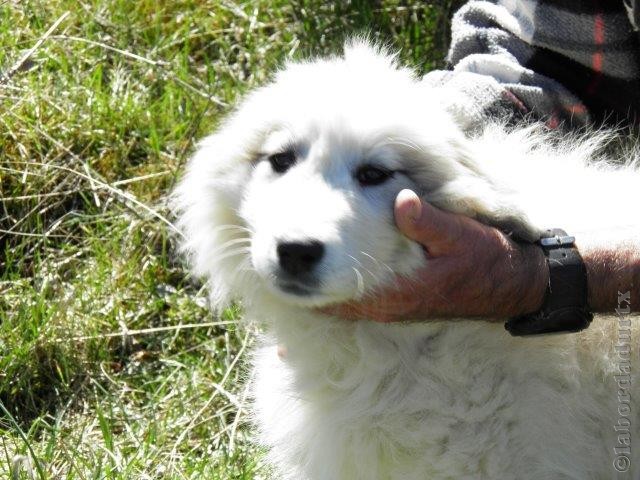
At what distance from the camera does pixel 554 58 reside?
392cm

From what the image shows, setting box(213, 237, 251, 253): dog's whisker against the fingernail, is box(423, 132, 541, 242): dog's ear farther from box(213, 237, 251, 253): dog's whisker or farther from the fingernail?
box(213, 237, 251, 253): dog's whisker

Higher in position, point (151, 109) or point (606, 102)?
point (606, 102)

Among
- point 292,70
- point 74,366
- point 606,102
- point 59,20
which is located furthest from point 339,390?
point 59,20

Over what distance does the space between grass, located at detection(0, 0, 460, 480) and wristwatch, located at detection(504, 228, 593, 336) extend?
1201 mm

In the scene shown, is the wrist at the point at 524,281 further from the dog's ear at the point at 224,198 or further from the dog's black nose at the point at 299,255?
the dog's ear at the point at 224,198

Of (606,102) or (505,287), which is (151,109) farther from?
(505,287)

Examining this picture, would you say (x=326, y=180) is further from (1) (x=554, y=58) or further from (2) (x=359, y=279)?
(1) (x=554, y=58)

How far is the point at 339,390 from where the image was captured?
3.02 m

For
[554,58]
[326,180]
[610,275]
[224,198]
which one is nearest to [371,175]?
[326,180]

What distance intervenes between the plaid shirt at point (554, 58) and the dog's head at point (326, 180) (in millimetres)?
615

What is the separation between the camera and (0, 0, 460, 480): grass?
384 cm

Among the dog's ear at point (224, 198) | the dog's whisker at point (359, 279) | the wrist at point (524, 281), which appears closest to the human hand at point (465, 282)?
the wrist at point (524, 281)

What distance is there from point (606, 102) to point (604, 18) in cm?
32

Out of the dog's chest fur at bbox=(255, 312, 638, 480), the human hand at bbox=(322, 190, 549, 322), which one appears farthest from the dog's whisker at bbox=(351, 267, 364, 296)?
the dog's chest fur at bbox=(255, 312, 638, 480)
